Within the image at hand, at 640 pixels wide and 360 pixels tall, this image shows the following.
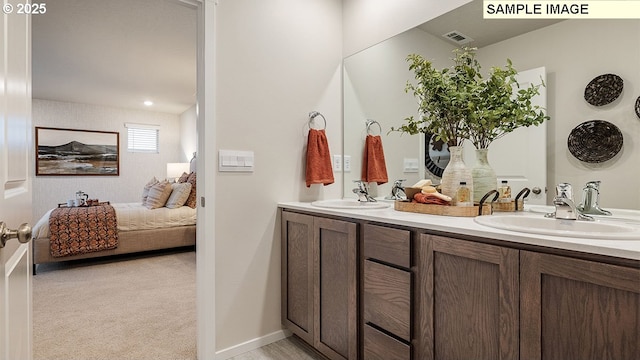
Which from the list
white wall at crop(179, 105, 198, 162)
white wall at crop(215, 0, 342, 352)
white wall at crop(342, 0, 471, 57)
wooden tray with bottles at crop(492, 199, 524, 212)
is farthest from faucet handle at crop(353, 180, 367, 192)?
white wall at crop(179, 105, 198, 162)

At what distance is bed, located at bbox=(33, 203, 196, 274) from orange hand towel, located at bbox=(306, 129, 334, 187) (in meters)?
2.90

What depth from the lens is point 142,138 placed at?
263 inches

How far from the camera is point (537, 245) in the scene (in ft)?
3.03

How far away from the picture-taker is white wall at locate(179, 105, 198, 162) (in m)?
6.44

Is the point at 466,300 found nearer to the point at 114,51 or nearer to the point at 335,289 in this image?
the point at 335,289

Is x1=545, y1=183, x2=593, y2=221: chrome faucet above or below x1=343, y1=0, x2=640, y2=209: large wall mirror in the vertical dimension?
below

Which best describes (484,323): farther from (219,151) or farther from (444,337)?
(219,151)

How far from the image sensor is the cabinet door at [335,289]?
5.02 feet

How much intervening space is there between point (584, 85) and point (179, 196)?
14.6 ft

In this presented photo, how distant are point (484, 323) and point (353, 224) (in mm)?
652

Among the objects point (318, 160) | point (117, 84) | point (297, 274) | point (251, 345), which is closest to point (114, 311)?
point (251, 345)

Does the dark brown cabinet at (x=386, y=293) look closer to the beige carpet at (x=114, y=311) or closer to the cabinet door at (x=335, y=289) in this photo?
the cabinet door at (x=335, y=289)

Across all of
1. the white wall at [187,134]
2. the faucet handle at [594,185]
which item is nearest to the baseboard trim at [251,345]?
the faucet handle at [594,185]

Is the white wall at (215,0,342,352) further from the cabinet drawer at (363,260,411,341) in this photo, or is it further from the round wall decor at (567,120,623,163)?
the round wall decor at (567,120,623,163)
